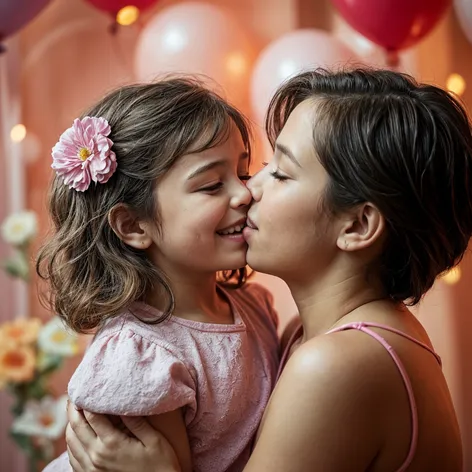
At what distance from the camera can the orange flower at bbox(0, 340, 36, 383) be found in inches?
109

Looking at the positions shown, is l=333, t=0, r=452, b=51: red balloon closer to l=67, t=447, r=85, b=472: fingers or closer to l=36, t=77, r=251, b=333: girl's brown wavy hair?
l=36, t=77, r=251, b=333: girl's brown wavy hair

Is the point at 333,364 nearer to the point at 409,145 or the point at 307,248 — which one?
the point at 307,248

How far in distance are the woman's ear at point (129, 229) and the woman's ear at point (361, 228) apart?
40 centimetres

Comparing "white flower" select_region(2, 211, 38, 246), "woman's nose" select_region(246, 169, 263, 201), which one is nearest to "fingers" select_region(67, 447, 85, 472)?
"woman's nose" select_region(246, 169, 263, 201)

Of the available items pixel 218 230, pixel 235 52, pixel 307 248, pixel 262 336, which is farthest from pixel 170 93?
pixel 235 52

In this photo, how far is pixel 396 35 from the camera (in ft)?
7.96

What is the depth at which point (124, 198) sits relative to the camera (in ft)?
5.24

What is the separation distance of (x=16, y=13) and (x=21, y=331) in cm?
108

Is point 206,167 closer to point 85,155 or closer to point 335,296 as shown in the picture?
point 85,155

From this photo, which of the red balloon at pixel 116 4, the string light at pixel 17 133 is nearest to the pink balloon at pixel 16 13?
the red balloon at pixel 116 4

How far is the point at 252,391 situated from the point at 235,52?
4.39ft

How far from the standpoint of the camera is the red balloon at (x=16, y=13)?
2.39 metres

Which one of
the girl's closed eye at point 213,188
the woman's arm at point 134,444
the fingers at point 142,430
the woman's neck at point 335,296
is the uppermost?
the girl's closed eye at point 213,188

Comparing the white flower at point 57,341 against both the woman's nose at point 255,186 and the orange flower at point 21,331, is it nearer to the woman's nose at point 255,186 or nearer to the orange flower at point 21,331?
the orange flower at point 21,331
